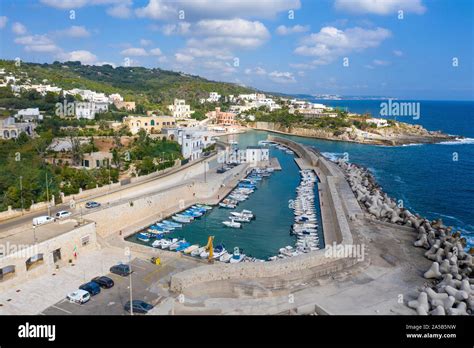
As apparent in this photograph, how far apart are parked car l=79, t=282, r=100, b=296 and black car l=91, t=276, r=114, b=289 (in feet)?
0.97

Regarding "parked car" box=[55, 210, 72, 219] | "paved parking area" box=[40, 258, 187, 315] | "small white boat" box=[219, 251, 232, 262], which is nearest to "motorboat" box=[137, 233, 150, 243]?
"parked car" box=[55, 210, 72, 219]

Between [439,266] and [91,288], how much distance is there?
1579cm

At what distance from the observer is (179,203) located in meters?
29.0

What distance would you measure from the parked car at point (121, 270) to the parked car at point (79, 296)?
2229 millimetres

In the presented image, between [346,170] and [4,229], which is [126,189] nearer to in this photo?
[4,229]

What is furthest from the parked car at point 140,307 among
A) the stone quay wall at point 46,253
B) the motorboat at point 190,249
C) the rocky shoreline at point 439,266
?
the rocky shoreline at point 439,266

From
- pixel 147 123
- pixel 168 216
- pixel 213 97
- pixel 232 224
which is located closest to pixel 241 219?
pixel 232 224

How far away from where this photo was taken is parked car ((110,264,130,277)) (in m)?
16.7

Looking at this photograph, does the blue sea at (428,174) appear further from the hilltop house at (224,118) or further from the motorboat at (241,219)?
the hilltop house at (224,118)

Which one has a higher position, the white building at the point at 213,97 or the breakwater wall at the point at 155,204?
the white building at the point at 213,97

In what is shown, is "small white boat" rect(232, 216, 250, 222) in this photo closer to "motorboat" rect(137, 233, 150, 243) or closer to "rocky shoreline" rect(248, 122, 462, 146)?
"motorboat" rect(137, 233, 150, 243)

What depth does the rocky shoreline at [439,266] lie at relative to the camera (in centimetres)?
1398

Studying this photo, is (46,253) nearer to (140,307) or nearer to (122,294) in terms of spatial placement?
(122,294)
